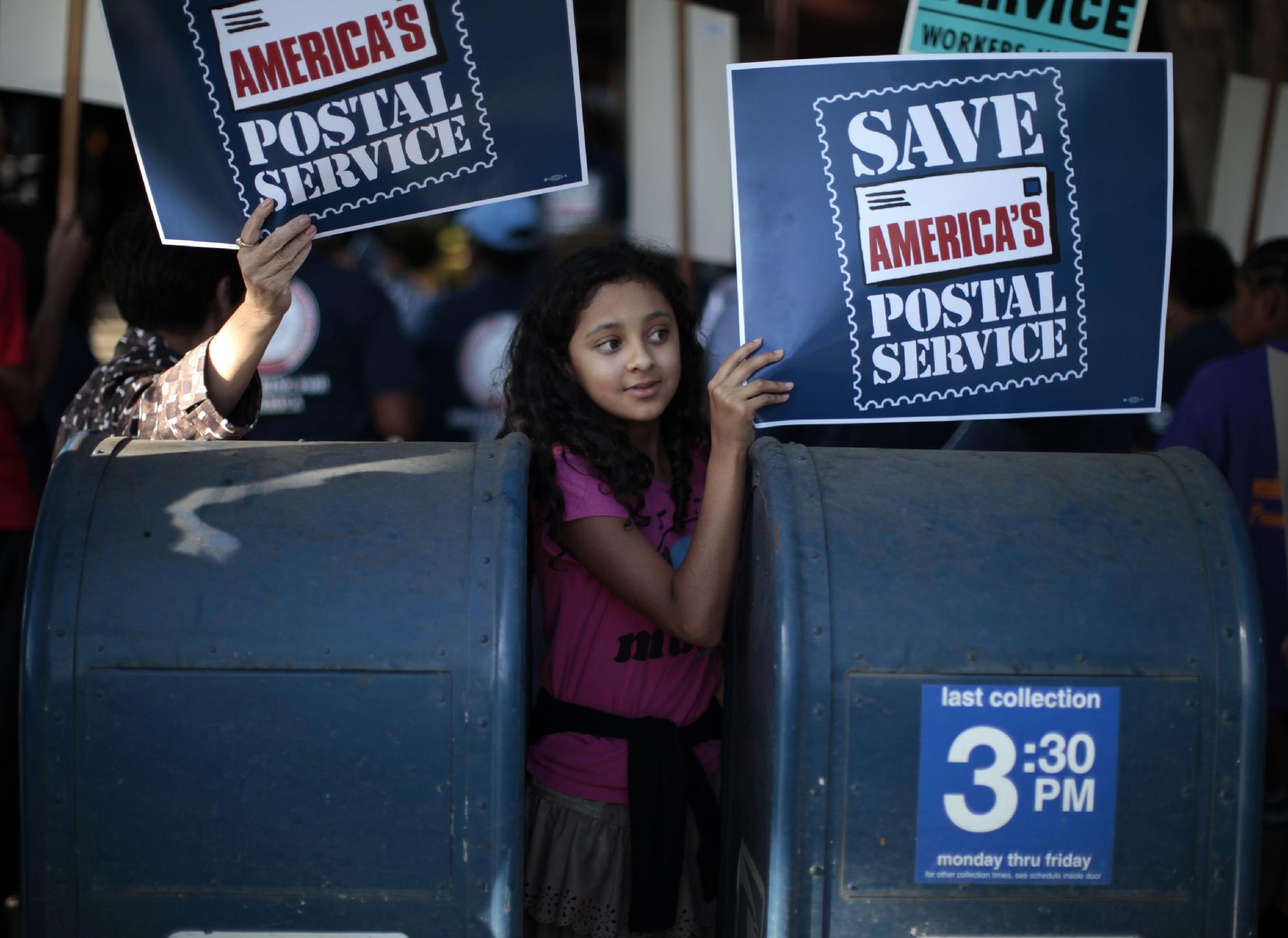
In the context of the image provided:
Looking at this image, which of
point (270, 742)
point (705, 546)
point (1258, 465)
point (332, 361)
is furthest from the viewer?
point (332, 361)

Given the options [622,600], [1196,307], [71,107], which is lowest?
[622,600]

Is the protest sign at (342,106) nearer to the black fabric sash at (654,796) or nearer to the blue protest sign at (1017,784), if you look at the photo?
the black fabric sash at (654,796)

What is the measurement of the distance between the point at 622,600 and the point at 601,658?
4.6 inches

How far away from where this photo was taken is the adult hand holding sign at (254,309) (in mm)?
2080

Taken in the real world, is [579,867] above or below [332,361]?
below

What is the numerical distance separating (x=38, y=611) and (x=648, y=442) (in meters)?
1.07

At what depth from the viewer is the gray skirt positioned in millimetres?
2156

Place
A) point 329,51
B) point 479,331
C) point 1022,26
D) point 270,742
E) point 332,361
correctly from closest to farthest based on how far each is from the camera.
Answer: point 270,742 → point 329,51 → point 1022,26 → point 332,361 → point 479,331

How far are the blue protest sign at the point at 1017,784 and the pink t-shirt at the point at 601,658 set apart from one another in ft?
1.72

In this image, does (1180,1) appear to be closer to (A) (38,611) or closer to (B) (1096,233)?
(B) (1096,233)

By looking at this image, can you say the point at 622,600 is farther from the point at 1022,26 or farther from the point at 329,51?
the point at 1022,26

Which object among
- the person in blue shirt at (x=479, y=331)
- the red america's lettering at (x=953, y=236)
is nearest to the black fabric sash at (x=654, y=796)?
the red america's lettering at (x=953, y=236)

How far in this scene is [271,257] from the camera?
2.12 meters

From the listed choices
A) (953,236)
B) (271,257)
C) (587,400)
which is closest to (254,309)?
(271,257)
